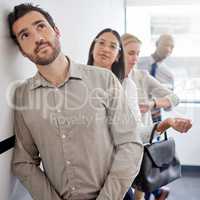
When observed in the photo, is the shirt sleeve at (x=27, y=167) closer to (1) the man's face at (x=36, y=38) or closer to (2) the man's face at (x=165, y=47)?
(1) the man's face at (x=36, y=38)

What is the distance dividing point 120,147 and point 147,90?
3.28 feet

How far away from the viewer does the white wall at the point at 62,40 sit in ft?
3.27

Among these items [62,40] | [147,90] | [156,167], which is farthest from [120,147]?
[147,90]

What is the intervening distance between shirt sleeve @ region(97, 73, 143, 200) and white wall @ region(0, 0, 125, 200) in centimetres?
36

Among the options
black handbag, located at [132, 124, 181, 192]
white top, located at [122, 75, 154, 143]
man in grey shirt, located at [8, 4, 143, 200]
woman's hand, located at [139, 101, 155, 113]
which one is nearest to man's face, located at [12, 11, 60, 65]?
man in grey shirt, located at [8, 4, 143, 200]

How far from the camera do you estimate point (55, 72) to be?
1.10 m

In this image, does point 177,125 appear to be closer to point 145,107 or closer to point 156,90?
point 145,107

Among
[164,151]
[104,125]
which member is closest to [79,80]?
[104,125]

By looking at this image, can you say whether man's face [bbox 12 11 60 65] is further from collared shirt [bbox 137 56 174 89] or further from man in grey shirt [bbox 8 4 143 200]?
collared shirt [bbox 137 56 174 89]

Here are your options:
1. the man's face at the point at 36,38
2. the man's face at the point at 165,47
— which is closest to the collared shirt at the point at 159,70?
the man's face at the point at 165,47

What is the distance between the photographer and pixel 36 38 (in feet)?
3.32

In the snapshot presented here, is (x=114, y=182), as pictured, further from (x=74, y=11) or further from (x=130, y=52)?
(x=74, y=11)

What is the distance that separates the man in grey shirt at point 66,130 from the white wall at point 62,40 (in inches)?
2.0

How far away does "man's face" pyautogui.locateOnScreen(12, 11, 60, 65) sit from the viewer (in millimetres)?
1008
